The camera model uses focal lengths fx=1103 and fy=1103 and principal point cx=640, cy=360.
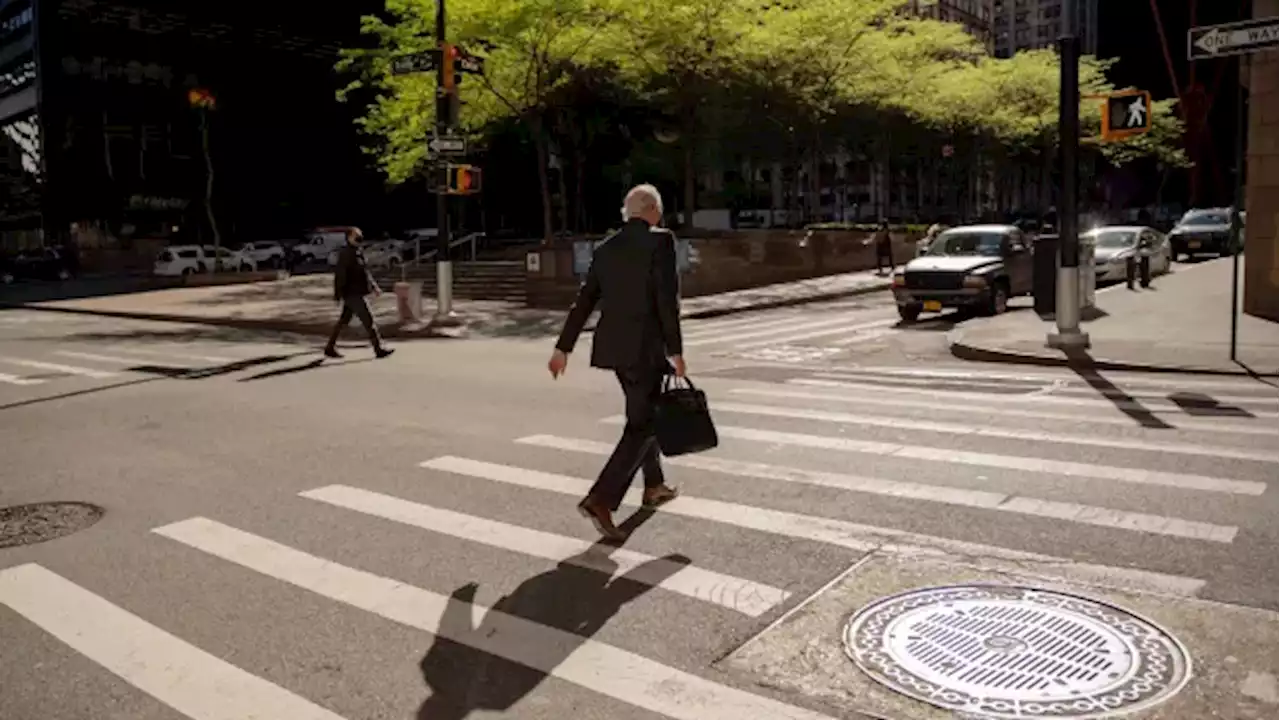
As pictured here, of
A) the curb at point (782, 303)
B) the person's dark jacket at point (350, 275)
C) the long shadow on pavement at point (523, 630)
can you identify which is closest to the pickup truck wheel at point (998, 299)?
the curb at point (782, 303)

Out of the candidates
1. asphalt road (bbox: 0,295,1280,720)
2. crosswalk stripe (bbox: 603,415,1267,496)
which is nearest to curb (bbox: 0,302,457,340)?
asphalt road (bbox: 0,295,1280,720)

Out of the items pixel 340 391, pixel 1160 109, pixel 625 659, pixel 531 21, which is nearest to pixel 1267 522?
pixel 625 659

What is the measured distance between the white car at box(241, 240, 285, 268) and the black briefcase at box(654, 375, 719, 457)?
49.9 metres

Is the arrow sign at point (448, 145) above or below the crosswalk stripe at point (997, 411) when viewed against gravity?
above

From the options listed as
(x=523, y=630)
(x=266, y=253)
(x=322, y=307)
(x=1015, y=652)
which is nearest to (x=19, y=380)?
(x=523, y=630)

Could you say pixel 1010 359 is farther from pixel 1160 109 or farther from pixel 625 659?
pixel 1160 109

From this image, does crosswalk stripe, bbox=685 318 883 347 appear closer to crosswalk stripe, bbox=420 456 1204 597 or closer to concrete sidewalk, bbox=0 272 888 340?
concrete sidewalk, bbox=0 272 888 340

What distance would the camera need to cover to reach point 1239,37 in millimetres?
11859

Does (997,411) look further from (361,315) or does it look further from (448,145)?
(448,145)

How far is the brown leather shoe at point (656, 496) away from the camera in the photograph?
6.45 metres

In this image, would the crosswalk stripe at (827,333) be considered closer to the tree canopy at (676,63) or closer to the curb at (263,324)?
the curb at (263,324)

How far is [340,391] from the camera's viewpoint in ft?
39.3

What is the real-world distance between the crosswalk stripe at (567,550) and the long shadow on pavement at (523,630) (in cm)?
2

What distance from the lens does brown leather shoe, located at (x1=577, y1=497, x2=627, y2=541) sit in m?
5.75
